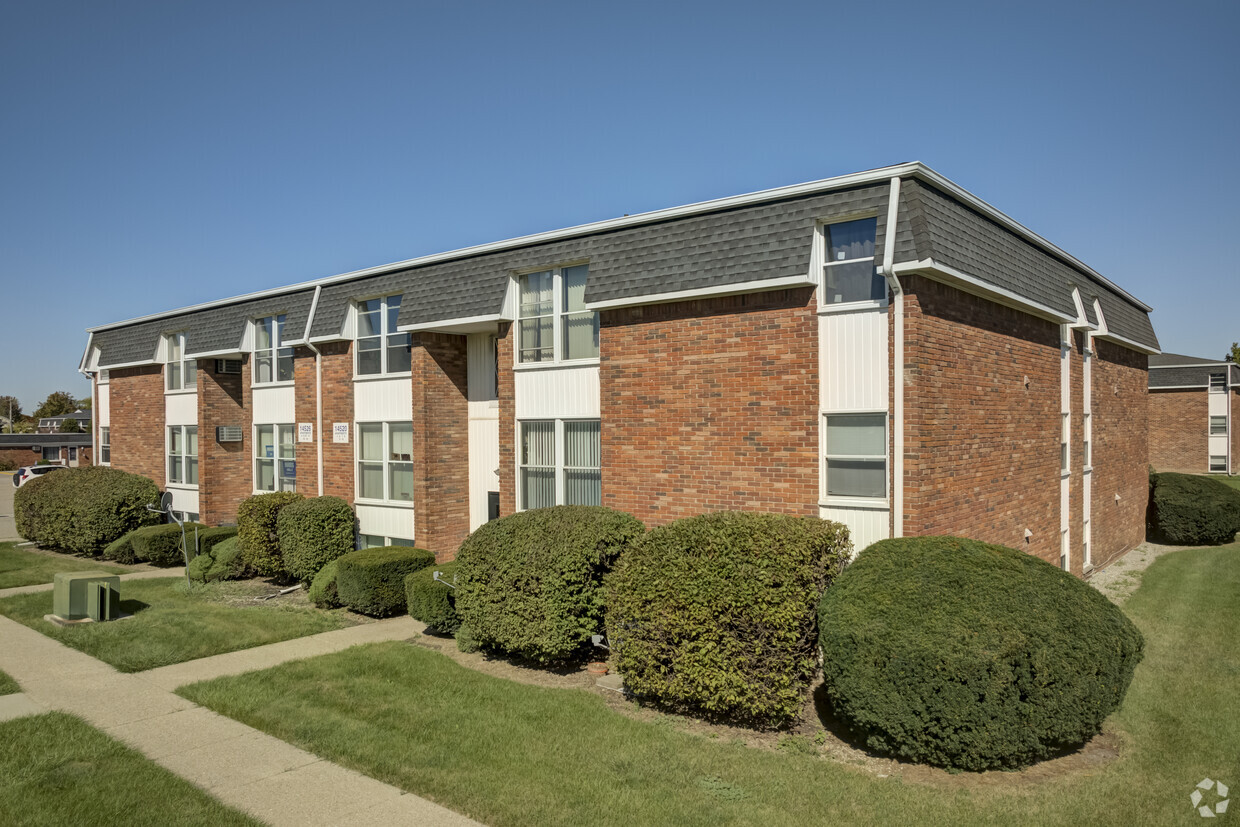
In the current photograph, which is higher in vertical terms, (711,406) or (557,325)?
(557,325)

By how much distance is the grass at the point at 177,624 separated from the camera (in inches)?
437

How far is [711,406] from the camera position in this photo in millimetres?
10953

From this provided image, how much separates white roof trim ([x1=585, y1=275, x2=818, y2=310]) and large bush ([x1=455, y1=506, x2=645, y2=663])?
10.3 ft

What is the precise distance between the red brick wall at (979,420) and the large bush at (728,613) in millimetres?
1612

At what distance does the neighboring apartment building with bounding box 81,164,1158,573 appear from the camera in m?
9.82

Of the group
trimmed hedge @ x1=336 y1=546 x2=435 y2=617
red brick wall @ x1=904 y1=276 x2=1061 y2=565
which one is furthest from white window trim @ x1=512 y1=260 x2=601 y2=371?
red brick wall @ x1=904 y1=276 x2=1061 y2=565

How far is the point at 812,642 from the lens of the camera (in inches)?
322

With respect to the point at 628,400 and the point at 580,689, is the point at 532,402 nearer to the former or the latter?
the point at 628,400

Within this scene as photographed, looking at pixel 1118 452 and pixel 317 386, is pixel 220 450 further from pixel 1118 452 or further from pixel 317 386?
pixel 1118 452

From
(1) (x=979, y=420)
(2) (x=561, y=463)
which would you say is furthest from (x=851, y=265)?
(2) (x=561, y=463)

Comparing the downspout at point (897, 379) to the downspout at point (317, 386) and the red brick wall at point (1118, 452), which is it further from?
the downspout at point (317, 386)

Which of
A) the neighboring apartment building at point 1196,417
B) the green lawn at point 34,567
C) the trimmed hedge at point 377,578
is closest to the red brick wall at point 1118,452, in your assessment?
the trimmed hedge at point 377,578

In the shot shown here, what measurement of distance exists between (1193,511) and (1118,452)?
3.56 metres

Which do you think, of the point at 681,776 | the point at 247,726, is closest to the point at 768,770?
the point at 681,776
